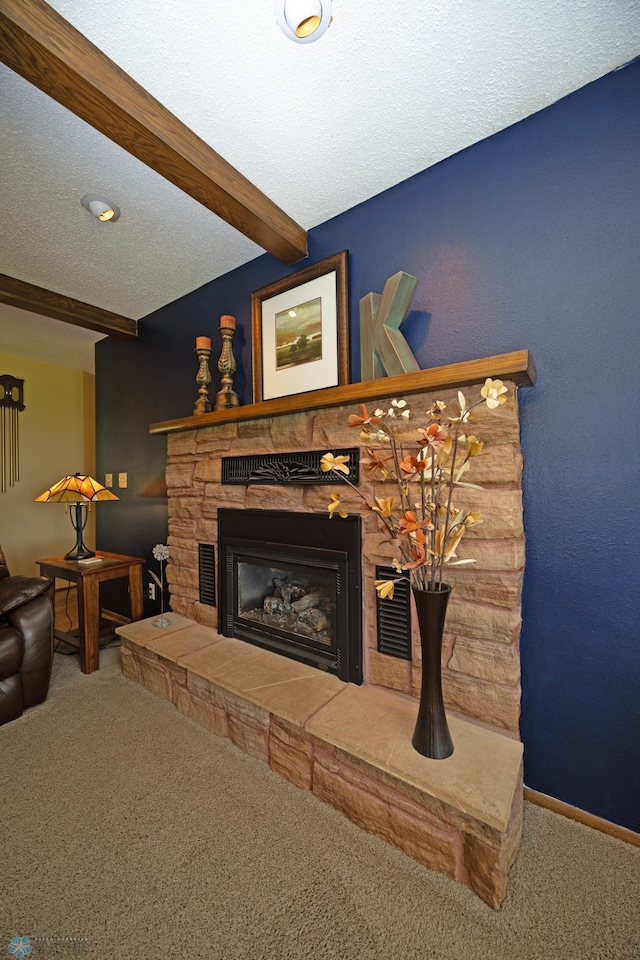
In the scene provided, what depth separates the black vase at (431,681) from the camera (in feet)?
3.96

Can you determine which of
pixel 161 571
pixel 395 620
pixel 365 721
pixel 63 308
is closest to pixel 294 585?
pixel 395 620

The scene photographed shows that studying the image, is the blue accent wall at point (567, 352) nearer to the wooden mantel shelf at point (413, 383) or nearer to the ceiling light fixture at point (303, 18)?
the wooden mantel shelf at point (413, 383)

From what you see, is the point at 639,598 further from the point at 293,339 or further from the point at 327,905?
the point at 293,339

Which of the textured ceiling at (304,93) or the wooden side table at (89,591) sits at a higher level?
the textured ceiling at (304,93)

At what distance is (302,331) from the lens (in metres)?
2.06

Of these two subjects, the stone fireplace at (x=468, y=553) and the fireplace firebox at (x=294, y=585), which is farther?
the fireplace firebox at (x=294, y=585)

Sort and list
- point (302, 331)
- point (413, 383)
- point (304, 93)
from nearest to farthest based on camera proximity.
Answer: point (304, 93), point (413, 383), point (302, 331)

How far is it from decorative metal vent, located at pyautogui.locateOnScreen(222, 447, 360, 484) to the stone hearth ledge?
0.89 m

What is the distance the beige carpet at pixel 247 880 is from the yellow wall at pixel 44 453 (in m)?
3.07

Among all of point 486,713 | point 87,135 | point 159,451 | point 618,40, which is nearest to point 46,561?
point 159,451

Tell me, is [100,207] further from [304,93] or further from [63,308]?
[63,308]

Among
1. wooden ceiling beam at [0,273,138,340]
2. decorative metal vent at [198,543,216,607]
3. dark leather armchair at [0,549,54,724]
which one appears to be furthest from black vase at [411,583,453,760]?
wooden ceiling beam at [0,273,138,340]

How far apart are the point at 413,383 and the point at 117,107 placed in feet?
4.31

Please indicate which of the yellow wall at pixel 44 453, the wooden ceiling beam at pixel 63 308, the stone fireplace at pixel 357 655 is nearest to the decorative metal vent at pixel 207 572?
the stone fireplace at pixel 357 655
